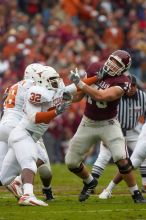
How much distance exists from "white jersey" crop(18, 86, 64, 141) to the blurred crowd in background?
22.7 feet

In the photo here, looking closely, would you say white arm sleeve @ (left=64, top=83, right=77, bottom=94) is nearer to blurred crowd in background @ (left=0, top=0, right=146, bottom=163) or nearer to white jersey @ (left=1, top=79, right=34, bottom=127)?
white jersey @ (left=1, top=79, right=34, bottom=127)

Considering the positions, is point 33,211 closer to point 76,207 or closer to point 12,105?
point 76,207

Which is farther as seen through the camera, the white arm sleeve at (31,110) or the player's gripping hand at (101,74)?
the player's gripping hand at (101,74)

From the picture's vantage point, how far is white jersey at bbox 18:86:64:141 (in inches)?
349

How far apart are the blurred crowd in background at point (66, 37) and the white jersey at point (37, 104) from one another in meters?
6.93

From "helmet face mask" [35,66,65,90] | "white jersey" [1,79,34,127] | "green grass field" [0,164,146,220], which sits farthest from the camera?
"white jersey" [1,79,34,127]

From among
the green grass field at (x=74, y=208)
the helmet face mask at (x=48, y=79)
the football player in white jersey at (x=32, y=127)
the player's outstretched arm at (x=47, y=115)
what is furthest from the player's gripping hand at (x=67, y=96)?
the green grass field at (x=74, y=208)

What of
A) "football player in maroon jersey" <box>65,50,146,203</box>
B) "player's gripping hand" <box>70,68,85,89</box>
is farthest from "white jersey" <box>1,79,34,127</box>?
"player's gripping hand" <box>70,68,85,89</box>

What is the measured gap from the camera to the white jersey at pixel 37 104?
8.88 m

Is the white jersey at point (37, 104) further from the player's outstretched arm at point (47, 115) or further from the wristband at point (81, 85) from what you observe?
the wristband at point (81, 85)

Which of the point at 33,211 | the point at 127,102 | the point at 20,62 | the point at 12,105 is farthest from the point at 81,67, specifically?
the point at 33,211

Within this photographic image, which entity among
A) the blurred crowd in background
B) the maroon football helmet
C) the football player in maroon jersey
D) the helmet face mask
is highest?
the blurred crowd in background

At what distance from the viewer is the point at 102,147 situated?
11.1 metres

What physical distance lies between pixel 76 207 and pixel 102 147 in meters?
2.34
